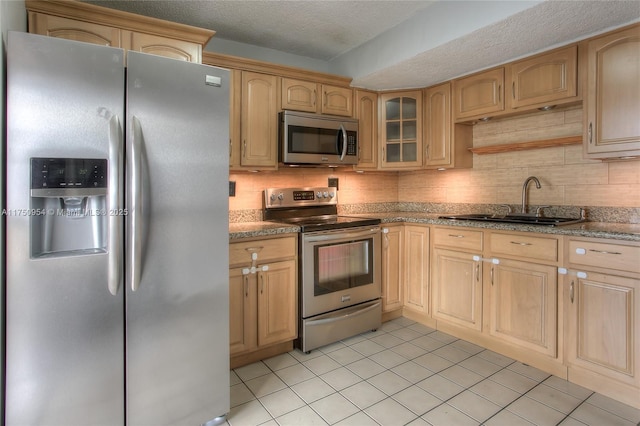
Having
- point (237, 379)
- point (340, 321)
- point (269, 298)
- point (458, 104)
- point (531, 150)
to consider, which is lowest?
point (237, 379)

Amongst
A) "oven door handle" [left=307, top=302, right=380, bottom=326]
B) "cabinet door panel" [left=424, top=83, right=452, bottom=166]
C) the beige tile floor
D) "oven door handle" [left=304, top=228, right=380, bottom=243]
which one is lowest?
the beige tile floor

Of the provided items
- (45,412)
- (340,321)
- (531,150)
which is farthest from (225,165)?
(531,150)

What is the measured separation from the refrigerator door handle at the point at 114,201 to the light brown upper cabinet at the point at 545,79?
2620 mm

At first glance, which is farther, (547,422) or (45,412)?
(547,422)

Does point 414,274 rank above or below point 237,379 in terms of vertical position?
above

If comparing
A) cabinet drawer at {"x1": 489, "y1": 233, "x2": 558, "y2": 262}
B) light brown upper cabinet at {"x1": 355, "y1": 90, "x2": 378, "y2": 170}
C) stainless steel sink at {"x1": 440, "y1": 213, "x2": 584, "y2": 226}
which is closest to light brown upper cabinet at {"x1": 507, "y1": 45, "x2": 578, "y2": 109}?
stainless steel sink at {"x1": 440, "y1": 213, "x2": 584, "y2": 226}

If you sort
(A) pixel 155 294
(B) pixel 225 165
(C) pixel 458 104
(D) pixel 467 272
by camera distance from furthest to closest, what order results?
(C) pixel 458 104 < (D) pixel 467 272 < (B) pixel 225 165 < (A) pixel 155 294

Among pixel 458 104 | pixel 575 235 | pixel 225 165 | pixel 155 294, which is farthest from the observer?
pixel 458 104

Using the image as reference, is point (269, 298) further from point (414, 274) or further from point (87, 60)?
point (87, 60)

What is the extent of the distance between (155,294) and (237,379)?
3.17 ft

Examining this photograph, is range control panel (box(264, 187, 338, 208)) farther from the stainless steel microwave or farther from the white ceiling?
the white ceiling

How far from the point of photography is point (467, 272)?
2691 mm

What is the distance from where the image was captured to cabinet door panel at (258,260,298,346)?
2430 mm

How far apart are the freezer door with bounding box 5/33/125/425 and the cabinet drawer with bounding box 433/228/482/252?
2284 mm
